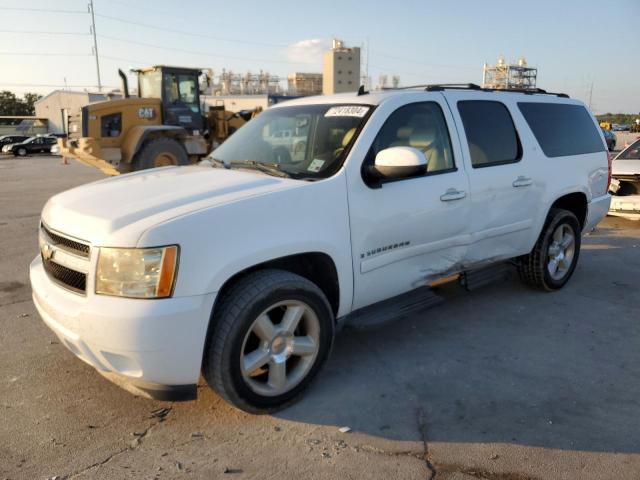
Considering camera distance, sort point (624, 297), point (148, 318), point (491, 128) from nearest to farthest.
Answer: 1. point (148, 318)
2. point (491, 128)
3. point (624, 297)

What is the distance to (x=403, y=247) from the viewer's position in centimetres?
357

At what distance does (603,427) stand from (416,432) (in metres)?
1.06

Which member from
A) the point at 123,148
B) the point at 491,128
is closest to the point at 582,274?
the point at 491,128

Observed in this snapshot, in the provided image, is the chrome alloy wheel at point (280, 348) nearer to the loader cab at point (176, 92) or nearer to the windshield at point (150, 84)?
the loader cab at point (176, 92)

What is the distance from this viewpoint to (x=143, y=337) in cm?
251

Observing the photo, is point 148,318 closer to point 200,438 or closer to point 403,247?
point 200,438

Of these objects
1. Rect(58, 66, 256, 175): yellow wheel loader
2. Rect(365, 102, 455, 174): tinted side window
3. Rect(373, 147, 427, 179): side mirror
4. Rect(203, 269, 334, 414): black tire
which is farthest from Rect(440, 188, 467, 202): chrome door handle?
Rect(58, 66, 256, 175): yellow wheel loader

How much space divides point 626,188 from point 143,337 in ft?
28.6

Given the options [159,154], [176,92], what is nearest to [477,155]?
[159,154]

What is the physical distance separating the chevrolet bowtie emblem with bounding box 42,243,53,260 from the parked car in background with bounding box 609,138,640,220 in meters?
8.16

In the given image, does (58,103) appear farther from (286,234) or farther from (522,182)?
(286,234)

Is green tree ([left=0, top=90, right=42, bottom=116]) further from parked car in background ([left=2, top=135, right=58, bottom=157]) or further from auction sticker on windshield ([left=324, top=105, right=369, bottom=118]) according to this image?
auction sticker on windshield ([left=324, top=105, right=369, bottom=118])

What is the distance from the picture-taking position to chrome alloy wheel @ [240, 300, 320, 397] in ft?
9.66

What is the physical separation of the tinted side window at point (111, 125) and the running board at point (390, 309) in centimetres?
1089
